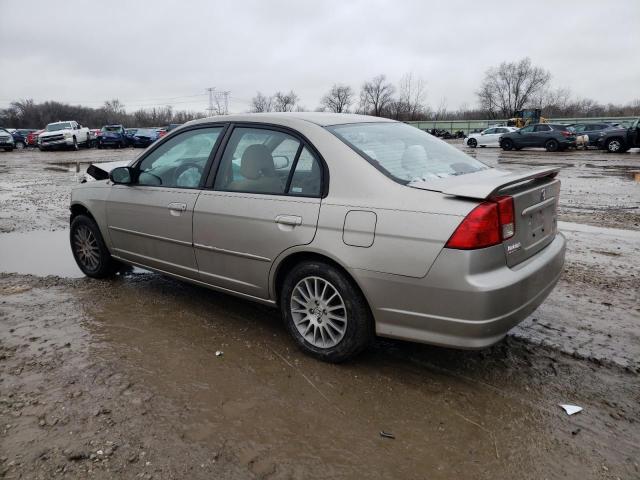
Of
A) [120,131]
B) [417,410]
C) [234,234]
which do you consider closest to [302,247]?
[234,234]

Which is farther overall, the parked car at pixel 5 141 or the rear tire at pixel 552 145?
the parked car at pixel 5 141

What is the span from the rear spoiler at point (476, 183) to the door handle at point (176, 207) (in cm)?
190

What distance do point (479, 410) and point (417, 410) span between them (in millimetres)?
348

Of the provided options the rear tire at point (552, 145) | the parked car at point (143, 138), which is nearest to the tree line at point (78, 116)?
the parked car at point (143, 138)

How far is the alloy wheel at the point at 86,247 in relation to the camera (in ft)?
16.5

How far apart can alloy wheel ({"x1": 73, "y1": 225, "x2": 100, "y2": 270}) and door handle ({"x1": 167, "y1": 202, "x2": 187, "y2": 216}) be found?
4.67 ft

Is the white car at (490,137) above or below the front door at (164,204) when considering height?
above

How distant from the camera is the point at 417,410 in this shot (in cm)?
278

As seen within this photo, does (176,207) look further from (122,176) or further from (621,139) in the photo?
(621,139)

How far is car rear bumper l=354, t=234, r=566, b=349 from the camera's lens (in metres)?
2.62

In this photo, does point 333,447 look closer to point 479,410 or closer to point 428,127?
point 479,410

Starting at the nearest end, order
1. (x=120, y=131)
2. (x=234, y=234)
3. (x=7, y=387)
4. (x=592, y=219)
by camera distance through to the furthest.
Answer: (x=7, y=387) → (x=234, y=234) → (x=592, y=219) → (x=120, y=131)

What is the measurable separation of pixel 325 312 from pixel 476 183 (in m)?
1.26

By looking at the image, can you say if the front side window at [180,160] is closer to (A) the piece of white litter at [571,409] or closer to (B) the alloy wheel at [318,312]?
(B) the alloy wheel at [318,312]
